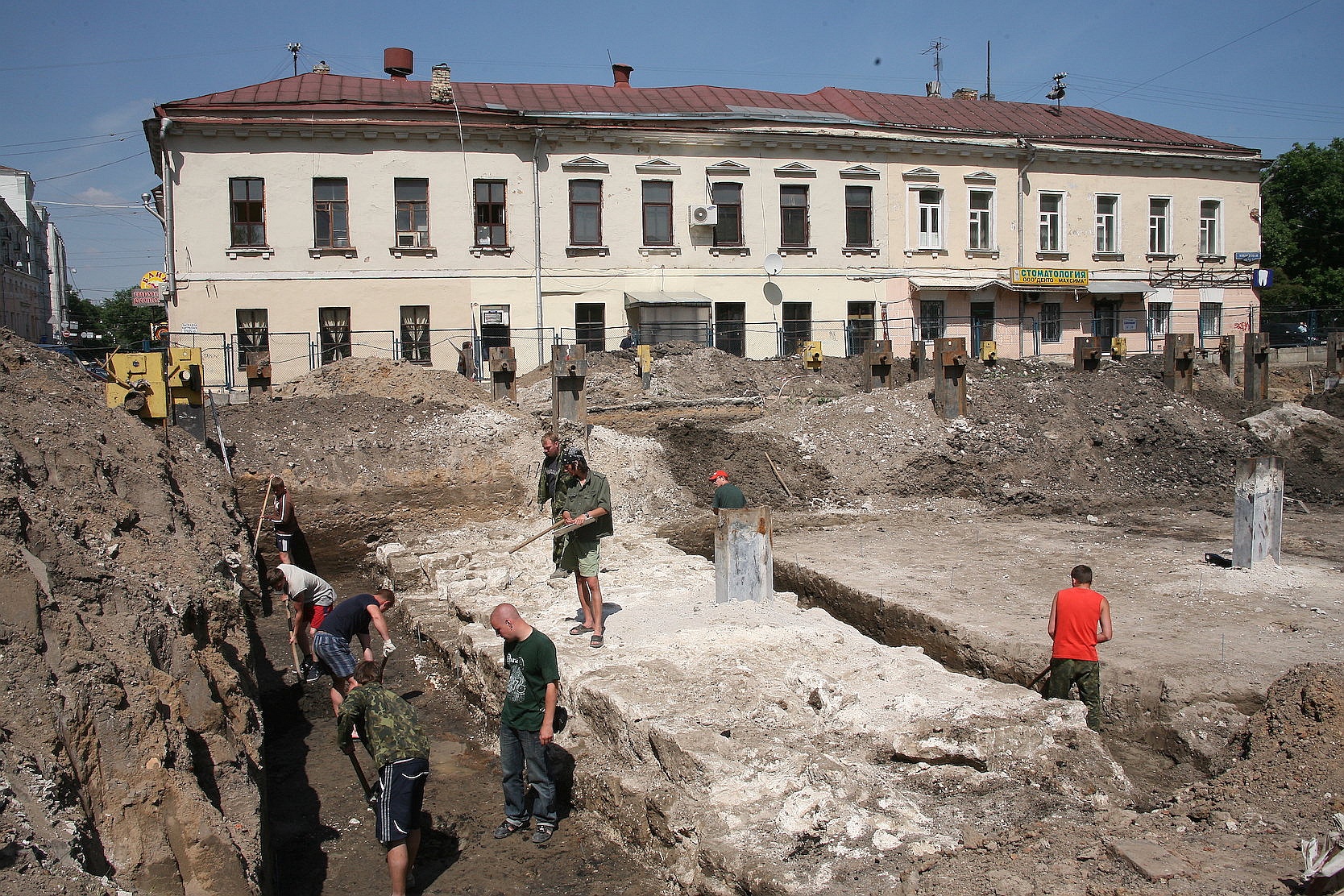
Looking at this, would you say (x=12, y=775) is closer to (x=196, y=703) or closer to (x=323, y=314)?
(x=196, y=703)

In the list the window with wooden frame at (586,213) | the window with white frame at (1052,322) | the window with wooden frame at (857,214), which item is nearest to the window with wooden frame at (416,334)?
the window with wooden frame at (586,213)

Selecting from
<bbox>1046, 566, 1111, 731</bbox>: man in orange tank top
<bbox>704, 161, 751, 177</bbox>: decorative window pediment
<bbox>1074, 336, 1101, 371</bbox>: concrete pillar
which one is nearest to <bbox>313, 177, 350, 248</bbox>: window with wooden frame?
<bbox>704, 161, 751, 177</bbox>: decorative window pediment

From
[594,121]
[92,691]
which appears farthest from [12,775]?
[594,121]

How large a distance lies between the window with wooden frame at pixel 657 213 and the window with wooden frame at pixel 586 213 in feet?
4.72

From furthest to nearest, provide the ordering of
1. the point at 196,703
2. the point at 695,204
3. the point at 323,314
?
the point at 695,204
the point at 323,314
the point at 196,703

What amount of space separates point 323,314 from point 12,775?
24.2m

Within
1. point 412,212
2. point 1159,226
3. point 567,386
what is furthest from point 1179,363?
point 412,212

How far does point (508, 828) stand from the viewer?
564cm

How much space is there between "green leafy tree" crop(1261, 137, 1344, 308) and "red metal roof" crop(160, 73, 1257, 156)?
40.7 ft

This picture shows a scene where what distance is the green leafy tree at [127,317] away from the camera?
6488cm

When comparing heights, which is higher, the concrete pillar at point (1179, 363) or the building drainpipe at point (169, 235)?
the building drainpipe at point (169, 235)

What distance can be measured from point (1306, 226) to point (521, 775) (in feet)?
167

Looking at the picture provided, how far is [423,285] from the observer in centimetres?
2614

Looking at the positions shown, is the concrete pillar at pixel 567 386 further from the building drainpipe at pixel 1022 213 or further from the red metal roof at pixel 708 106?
the building drainpipe at pixel 1022 213
